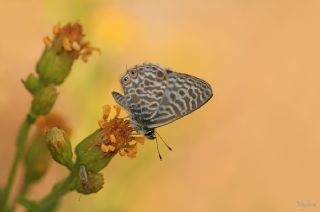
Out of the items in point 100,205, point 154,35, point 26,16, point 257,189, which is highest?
point 26,16

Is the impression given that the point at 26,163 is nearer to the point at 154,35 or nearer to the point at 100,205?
the point at 100,205

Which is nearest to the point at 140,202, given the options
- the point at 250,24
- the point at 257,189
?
the point at 257,189

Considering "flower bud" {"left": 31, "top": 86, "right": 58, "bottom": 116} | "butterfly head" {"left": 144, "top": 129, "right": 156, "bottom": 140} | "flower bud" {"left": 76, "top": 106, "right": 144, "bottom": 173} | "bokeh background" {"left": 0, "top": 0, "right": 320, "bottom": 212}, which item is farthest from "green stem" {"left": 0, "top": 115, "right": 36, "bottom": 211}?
"bokeh background" {"left": 0, "top": 0, "right": 320, "bottom": 212}

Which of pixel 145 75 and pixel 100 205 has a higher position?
pixel 145 75

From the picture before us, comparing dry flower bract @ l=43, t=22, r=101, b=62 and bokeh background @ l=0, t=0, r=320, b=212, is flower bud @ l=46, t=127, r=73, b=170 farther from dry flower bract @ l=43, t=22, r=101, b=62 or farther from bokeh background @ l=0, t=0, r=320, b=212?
bokeh background @ l=0, t=0, r=320, b=212

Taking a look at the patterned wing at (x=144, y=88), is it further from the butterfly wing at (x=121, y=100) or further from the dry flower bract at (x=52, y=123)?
the dry flower bract at (x=52, y=123)

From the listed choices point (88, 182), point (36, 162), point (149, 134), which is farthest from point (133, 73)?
point (36, 162)
